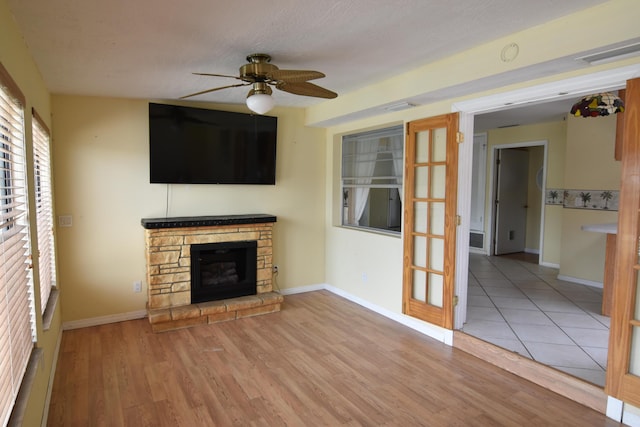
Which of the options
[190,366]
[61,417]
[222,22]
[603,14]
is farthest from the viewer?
[190,366]

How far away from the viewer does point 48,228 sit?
3391 mm

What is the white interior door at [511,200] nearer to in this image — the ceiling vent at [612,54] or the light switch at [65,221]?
the ceiling vent at [612,54]

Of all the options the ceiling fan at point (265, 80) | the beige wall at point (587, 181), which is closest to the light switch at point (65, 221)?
the ceiling fan at point (265, 80)

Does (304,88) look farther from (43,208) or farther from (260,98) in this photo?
(43,208)

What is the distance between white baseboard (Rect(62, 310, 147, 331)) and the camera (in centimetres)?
393

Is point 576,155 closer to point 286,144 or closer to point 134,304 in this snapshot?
point 286,144

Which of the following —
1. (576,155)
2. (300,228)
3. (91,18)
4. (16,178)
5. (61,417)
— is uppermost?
(91,18)

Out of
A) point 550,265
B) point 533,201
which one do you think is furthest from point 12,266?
point 533,201

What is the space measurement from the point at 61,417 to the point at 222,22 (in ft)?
8.93

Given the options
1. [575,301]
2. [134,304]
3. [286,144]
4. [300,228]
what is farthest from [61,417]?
[575,301]

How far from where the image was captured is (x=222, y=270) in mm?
4512

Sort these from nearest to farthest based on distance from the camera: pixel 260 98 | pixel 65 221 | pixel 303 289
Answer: pixel 260 98 < pixel 65 221 < pixel 303 289

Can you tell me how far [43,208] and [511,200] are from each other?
7305 mm

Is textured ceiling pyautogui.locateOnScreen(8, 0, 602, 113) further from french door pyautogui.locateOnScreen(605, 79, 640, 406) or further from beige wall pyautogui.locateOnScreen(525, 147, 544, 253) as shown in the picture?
beige wall pyautogui.locateOnScreen(525, 147, 544, 253)
